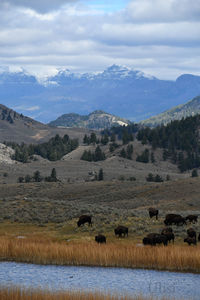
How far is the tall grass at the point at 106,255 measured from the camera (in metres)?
27.9

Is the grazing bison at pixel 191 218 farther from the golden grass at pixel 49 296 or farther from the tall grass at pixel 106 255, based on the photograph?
the golden grass at pixel 49 296

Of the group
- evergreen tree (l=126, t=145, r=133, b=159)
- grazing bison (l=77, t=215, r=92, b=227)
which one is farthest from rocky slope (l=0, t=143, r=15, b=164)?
grazing bison (l=77, t=215, r=92, b=227)

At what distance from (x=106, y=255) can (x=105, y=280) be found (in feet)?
8.38

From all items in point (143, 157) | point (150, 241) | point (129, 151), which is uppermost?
point (129, 151)

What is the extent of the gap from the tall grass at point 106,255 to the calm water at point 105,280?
1.65 feet

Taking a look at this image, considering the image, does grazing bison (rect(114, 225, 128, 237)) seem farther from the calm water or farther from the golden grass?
the golden grass

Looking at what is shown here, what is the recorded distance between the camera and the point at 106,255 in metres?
29.0

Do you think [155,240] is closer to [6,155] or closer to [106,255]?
[106,255]

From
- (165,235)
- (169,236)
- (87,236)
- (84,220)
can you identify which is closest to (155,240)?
(165,235)

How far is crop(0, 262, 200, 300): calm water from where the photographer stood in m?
24.7

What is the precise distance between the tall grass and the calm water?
50 centimetres

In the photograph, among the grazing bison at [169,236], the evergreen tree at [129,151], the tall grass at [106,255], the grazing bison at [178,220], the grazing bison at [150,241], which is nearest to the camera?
the tall grass at [106,255]

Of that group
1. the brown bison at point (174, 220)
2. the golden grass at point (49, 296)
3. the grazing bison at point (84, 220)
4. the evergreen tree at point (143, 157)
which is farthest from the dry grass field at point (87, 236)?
the evergreen tree at point (143, 157)

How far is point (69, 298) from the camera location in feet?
68.3
